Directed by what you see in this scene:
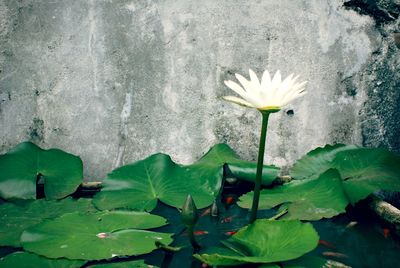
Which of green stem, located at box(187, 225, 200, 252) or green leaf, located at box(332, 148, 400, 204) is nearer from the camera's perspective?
green stem, located at box(187, 225, 200, 252)

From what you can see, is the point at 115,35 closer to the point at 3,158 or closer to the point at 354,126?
the point at 3,158

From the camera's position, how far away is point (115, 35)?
1960 millimetres

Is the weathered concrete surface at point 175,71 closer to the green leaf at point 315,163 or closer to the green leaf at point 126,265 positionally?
the green leaf at point 315,163

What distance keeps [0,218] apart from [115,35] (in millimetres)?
856

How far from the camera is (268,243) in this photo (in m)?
1.25

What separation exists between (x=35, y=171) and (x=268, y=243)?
3.07ft

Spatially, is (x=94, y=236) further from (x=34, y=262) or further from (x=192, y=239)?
(x=192, y=239)

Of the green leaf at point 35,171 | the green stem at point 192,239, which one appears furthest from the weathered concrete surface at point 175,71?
the green stem at point 192,239

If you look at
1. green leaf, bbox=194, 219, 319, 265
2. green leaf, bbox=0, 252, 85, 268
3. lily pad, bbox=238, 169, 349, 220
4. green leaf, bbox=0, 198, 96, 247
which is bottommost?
green leaf, bbox=0, 252, 85, 268

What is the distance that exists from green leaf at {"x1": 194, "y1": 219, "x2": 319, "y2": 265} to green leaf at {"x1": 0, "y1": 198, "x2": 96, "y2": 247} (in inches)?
21.8

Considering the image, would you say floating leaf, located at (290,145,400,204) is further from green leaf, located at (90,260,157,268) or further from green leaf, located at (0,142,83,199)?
green leaf, located at (0,142,83,199)

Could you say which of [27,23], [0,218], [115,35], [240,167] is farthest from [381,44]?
[0,218]

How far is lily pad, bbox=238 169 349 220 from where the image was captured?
4.81 ft

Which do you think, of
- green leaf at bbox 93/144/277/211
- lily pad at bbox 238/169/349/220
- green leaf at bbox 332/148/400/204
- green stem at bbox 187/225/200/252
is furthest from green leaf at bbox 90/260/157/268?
green leaf at bbox 332/148/400/204
